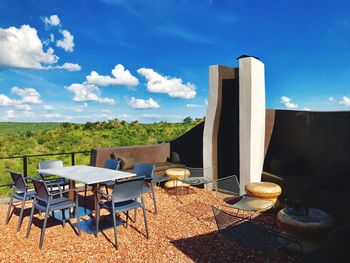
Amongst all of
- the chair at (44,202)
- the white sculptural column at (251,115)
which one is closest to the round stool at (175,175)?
the white sculptural column at (251,115)

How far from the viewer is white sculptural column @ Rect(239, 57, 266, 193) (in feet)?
18.4

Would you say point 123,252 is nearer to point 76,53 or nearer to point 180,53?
point 180,53

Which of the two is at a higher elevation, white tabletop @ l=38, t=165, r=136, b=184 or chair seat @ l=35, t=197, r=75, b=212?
white tabletop @ l=38, t=165, r=136, b=184

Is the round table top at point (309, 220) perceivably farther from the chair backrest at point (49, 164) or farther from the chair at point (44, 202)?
the chair backrest at point (49, 164)

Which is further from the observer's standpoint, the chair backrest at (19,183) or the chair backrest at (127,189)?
the chair backrest at (19,183)

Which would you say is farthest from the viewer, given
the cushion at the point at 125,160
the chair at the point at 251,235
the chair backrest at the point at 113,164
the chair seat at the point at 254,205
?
the cushion at the point at 125,160

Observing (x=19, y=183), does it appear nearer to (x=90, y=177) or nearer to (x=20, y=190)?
(x=20, y=190)

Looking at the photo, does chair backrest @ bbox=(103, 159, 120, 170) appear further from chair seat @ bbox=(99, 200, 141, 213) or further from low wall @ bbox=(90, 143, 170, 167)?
chair seat @ bbox=(99, 200, 141, 213)

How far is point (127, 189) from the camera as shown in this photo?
12.5 ft

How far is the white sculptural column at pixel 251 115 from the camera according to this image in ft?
18.4

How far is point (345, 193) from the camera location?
4516mm

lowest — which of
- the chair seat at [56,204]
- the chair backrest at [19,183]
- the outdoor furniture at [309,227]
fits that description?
the outdoor furniture at [309,227]

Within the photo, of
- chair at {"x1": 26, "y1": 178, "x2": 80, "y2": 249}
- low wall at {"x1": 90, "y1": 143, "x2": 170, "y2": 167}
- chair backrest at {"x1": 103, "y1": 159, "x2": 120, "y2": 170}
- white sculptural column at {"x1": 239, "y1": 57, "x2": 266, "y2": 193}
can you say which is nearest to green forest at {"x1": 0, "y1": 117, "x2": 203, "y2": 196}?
low wall at {"x1": 90, "y1": 143, "x2": 170, "y2": 167}

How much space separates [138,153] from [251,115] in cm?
341
